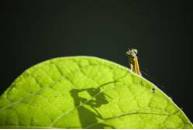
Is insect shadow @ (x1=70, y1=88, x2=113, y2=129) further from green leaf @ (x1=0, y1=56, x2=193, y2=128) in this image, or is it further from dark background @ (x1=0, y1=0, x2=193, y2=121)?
dark background @ (x1=0, y1=0, x2=193, y2=121)

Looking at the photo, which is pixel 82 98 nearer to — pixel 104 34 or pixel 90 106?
pixel 90 106

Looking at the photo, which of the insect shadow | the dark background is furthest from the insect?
the dark background

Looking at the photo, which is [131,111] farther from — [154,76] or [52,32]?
[52,32]

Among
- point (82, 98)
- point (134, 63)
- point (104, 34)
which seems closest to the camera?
point (82, 98)

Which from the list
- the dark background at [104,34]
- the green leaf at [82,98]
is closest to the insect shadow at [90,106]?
the green leaf at [82,98]

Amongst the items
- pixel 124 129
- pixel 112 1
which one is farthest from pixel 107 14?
pixel 124 129

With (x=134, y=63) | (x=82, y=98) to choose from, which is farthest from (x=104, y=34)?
(x=82, y=98)
